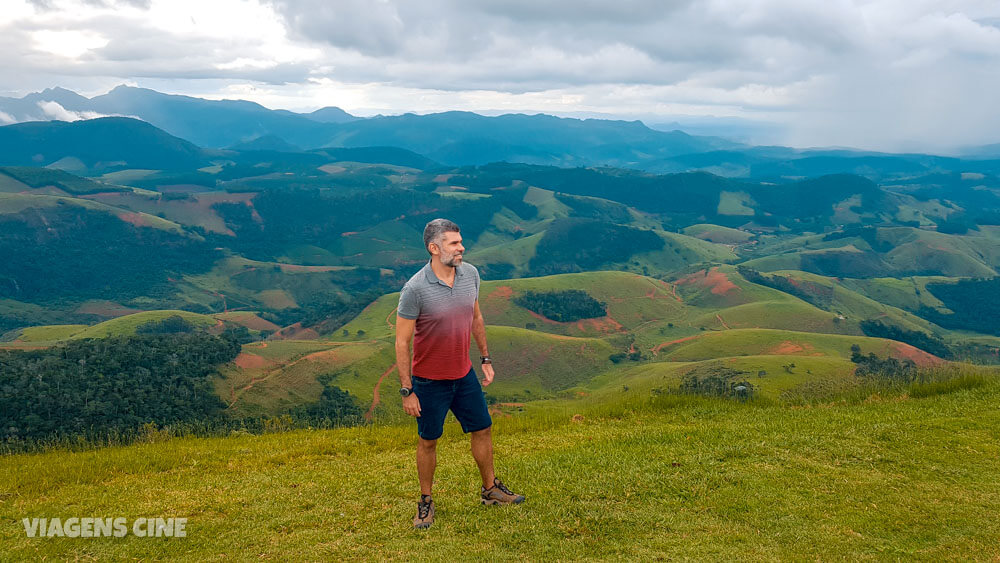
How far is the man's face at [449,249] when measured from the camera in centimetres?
761

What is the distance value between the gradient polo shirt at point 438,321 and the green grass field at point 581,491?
7.02 feet

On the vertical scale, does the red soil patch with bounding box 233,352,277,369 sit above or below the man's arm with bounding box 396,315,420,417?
below

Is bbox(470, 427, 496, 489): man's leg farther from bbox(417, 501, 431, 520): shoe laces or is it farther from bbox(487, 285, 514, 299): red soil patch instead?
bbox(487, 285, 514, 299): red soil patch

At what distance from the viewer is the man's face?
7613 millimetres

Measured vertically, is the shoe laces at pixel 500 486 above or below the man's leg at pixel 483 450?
below

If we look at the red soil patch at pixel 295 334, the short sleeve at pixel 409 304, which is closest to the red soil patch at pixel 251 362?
the red soil patch at pixel 295 334

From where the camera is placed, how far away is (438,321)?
765 centimetres

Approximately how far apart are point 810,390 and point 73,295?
236m

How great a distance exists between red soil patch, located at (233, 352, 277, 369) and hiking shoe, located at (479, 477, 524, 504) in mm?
69567

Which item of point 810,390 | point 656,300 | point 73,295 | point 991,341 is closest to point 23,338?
point 73,295

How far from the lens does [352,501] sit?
8.66 m

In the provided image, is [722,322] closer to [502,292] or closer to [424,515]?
[502,292]

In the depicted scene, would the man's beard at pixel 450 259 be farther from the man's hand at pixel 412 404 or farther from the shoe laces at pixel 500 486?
the shoe laces at pixel 500 486

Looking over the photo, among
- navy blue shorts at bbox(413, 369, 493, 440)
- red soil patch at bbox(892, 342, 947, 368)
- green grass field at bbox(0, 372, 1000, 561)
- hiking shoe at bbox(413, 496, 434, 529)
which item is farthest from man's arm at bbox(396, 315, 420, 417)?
red soil patch at bbox(892, 342, 947, 368)
